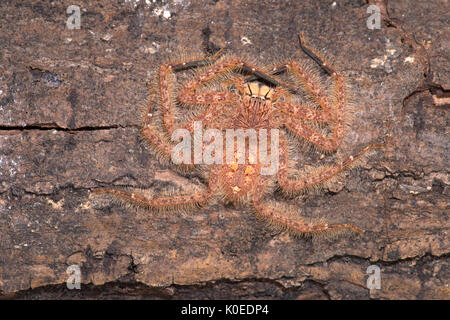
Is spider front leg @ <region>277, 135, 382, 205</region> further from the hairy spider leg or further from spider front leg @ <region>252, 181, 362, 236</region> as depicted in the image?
spider front leg @ <region>252, 181, 362, 236</region>

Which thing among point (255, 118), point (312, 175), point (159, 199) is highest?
point (255, 118)

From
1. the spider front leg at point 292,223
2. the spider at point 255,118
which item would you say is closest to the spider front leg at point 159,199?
the spider at point 255,118

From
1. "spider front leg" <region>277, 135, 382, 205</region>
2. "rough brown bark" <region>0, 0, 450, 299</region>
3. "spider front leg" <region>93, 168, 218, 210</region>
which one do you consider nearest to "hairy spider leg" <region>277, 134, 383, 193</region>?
"spider front leg" <region>277, 135, 382, 205</region>

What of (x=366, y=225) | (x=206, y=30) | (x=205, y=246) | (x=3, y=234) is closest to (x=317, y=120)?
(x=366, y=225)

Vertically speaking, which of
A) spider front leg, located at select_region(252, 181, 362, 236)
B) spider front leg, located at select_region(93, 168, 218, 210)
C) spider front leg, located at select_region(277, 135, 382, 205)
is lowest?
spider front leg, located at select_region(252, 181, 362, 236)

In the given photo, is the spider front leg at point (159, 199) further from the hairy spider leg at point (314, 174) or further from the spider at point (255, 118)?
the hairy spider leg at point (314, 174)

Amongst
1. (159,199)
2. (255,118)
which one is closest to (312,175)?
(255,118)

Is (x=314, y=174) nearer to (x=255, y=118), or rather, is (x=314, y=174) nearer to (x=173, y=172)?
(x=255, y=118)
